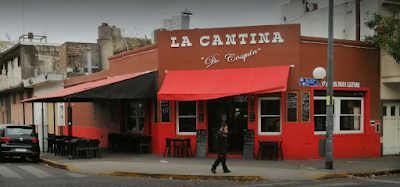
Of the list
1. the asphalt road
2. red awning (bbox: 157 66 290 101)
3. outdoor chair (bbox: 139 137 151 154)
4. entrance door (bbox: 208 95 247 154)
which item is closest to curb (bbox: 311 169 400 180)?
the asphalt road

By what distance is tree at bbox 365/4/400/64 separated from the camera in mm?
15281

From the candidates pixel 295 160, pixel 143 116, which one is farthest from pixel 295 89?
pixel 143 116

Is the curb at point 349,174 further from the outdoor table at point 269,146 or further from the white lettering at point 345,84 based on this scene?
the white lettering at point 345,84

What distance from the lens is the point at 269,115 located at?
52.6ft

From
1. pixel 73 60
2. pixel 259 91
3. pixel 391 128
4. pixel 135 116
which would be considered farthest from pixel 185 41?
pixel 73 60

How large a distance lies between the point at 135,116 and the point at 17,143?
5368 millimetres

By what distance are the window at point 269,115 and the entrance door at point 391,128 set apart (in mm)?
4971

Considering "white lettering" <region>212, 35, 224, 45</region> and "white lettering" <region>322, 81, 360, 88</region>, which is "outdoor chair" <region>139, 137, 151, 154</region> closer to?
"white lettering" <region>212, 35, 224, 45</region>

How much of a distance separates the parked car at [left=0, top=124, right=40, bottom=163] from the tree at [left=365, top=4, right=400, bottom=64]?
1358 cm

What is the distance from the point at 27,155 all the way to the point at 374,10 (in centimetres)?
1555

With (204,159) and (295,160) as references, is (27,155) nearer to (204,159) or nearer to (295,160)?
(204,159)

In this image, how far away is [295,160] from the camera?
15.4 meters

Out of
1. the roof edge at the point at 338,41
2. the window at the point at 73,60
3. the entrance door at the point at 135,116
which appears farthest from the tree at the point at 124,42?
the roof edge at the point at 338,41

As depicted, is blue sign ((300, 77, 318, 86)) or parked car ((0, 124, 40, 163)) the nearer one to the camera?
blue sign ((300, 77, 318, 86))
